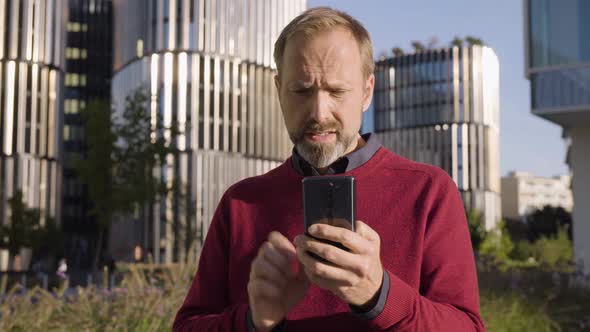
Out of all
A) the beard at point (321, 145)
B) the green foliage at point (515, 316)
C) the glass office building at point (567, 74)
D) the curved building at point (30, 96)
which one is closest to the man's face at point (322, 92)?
the beard at point (321, 145)

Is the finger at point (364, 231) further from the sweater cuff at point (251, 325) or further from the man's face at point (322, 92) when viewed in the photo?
the man's face at point (322, 92)

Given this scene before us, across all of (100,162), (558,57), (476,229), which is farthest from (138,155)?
(476,229)

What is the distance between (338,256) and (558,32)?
62.6ft

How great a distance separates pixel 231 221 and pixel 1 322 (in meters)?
4.14

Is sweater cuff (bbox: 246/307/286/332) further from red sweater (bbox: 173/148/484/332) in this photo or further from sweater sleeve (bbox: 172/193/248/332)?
sweater sleeve (bbox: 172/193/248/332)

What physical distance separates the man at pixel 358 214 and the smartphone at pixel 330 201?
0.60 feet

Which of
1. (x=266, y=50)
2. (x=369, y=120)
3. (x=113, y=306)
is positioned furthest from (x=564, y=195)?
(x=113, y=306)

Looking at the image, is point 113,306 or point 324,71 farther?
point 113,306

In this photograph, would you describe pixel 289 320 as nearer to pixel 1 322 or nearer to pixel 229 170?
pixel 1 322

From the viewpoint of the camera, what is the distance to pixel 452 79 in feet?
234

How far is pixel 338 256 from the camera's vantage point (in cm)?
125

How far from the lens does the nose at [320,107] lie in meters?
1.71

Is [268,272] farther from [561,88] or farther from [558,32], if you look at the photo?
[558,32]

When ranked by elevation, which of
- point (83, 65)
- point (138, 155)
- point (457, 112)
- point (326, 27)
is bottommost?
point (326, 27)
